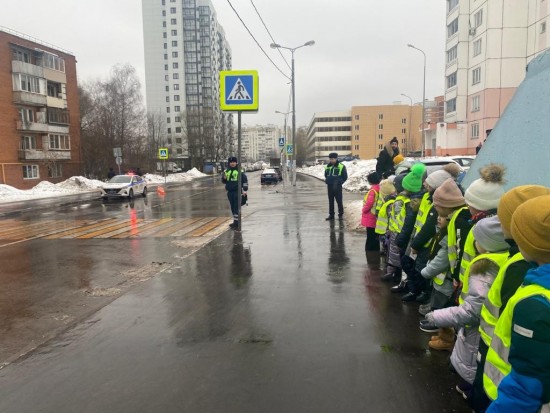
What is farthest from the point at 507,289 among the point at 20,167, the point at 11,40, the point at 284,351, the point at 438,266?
the point at 11,40

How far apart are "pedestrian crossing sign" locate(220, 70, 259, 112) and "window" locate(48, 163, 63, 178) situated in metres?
41.4

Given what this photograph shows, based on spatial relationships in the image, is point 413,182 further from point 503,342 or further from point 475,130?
point 475,130

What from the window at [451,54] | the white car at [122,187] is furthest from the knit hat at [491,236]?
the window at [451,54]

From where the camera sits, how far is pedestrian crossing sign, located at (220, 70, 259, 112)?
1052 centimetres

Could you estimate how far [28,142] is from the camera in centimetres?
4441

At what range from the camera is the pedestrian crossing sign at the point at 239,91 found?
10516 mm

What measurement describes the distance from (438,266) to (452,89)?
52.9m

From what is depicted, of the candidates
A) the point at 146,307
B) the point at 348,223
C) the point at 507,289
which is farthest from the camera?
the point at 348,223

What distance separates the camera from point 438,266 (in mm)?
4055

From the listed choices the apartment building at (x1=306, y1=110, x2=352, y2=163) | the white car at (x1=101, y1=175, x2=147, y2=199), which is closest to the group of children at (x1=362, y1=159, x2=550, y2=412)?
the white car at (x1=101, y1=175, x2=147, y2=199)

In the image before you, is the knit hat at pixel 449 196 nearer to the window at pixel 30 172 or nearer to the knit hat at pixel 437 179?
the knit hat at pixel 437 179

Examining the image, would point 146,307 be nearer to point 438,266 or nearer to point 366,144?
point 438,266

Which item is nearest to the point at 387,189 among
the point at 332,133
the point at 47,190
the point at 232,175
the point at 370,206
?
the point at 370,206

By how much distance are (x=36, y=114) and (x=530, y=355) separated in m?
52.2
